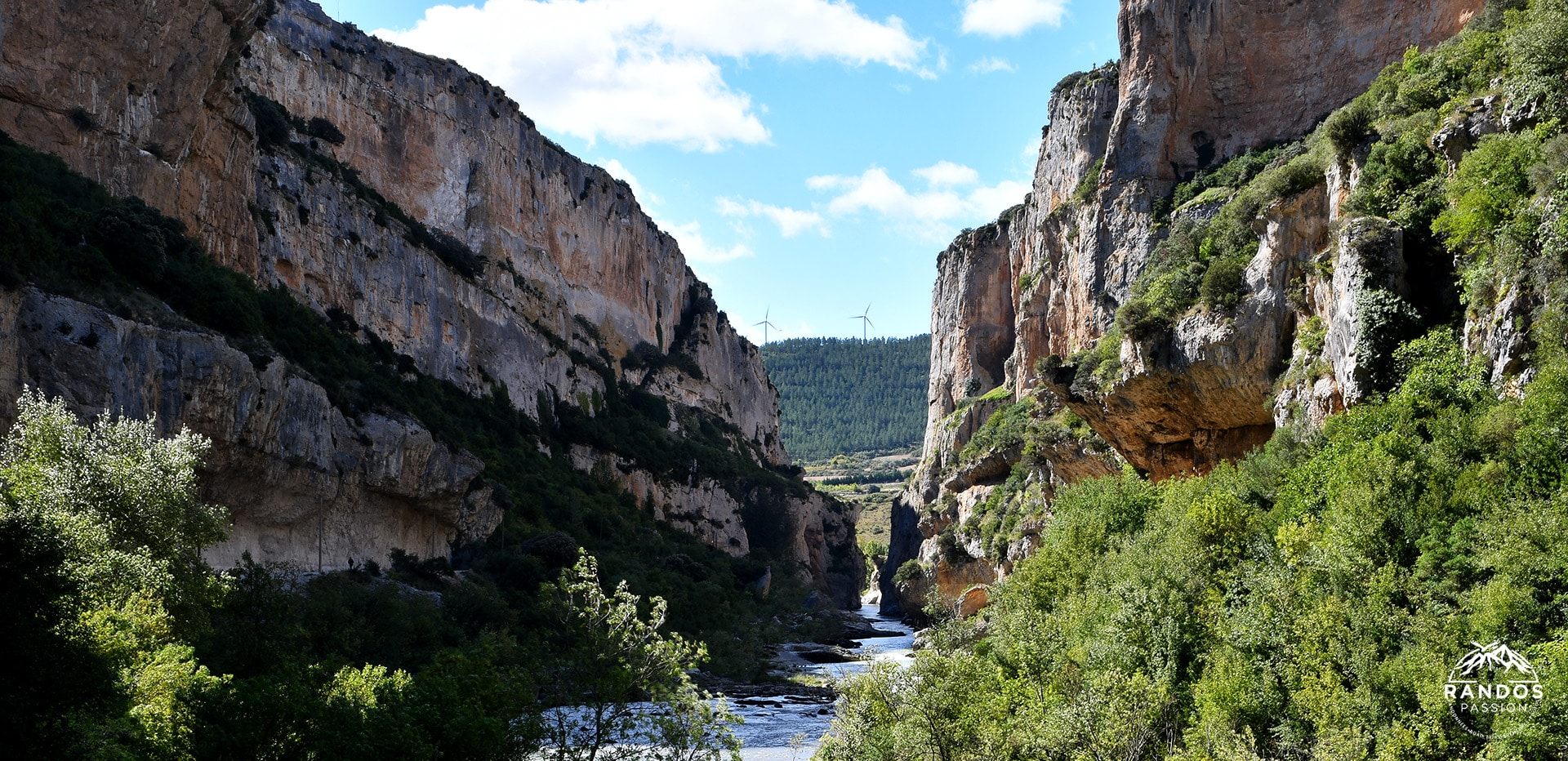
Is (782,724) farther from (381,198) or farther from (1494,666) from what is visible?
(381,198)

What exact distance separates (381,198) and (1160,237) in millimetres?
47485

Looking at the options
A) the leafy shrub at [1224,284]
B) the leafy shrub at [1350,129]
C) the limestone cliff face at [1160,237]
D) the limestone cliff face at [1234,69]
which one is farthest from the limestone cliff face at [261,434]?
the limestone cliff face at [1234,69]

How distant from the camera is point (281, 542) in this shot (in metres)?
35.7

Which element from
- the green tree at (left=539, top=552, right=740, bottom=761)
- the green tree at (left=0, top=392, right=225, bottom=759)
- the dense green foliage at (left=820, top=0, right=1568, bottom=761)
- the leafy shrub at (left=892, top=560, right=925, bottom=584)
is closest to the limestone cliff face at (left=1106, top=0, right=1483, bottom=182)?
the dense green foliage at (left=820, top=0, right=1568, bottom=761)

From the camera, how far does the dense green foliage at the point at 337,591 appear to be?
15.8m

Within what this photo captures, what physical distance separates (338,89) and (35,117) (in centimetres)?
3419

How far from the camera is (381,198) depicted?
208ft

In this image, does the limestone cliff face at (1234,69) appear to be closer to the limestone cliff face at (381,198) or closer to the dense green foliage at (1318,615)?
the dense green foliage at (1318,615)

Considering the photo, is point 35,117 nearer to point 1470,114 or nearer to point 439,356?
point 439,356

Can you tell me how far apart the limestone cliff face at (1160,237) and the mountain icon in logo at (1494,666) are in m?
10.5

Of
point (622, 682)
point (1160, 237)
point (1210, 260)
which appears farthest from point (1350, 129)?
point (622, 682)

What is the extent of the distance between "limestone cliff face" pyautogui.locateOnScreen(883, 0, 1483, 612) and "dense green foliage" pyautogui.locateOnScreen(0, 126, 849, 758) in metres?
24.1

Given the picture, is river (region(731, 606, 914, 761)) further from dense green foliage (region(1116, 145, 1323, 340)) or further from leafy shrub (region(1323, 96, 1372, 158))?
leafy shrub (region(1323, 96, 1372, 158))

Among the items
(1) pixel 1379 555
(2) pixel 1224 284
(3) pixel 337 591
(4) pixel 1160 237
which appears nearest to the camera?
(1) pixel 1379 555
